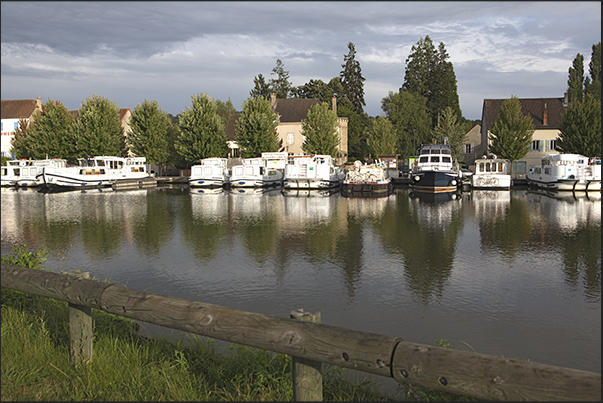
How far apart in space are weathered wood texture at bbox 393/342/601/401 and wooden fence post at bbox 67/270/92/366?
10.8 ft

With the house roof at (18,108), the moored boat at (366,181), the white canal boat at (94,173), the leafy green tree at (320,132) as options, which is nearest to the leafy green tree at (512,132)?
the leafy green tree at (320,132)

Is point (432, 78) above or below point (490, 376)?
above

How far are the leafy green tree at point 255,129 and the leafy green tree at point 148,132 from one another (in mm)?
10250

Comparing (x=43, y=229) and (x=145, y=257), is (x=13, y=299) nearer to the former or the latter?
(x=145, y=257)

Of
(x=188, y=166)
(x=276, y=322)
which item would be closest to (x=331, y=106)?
(x=188, y=166)

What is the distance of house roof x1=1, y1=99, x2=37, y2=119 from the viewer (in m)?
77.1

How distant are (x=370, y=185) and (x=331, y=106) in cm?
4711

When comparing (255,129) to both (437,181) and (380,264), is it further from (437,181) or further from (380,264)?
(380,264)

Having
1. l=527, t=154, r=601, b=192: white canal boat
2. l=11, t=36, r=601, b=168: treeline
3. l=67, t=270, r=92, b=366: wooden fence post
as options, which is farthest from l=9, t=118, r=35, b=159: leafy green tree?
l=67, t=270, r=92, b=366: wooden fence post

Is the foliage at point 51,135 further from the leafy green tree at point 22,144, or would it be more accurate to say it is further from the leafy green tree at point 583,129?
the leafy green tree at point 583,129

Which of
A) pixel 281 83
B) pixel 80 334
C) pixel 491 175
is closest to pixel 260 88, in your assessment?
pixel 281 83

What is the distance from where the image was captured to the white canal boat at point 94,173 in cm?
4694

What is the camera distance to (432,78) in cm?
9069

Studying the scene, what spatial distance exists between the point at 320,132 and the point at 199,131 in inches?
635
